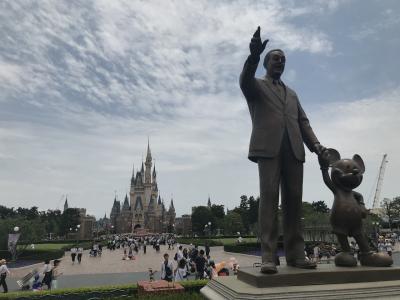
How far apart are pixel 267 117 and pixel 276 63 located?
0.92 meters

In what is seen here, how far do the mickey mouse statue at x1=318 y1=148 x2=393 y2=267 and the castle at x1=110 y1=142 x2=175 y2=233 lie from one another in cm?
12034

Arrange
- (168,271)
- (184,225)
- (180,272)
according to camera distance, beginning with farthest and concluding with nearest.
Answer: (184,225)
(180,272)
(168,271)

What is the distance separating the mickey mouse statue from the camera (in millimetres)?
5352

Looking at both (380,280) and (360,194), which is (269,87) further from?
(380,280)

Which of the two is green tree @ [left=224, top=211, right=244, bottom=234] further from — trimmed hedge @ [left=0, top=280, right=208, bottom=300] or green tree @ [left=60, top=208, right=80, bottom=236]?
trimmed hedge @ [left=0, top=280, right=208, bottom=300]

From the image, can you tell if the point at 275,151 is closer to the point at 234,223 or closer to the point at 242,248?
the point at 242,248

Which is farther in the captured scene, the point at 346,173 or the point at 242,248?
the point at 242,248

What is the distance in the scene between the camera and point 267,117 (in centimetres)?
562

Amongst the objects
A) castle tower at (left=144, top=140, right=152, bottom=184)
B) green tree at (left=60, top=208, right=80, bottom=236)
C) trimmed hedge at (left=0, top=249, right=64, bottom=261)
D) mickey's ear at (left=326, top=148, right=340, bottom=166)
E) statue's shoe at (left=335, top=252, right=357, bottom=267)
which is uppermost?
castle tower at (left=144, top=140, right=152, bottom=184)

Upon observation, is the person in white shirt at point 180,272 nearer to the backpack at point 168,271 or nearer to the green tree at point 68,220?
the backpack at point 168,271

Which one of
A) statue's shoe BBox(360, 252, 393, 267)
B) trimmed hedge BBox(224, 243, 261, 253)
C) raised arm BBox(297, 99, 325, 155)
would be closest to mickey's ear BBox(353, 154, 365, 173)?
raised arm BBox(297, 99, 325, 155)

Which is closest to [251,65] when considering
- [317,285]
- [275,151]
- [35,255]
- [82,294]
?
[275,151]

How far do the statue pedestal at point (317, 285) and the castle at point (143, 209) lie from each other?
397ft

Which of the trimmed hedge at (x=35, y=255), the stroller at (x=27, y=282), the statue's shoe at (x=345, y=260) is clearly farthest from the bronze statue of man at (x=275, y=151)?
the trimmed hedge at (x=35, y=255)
